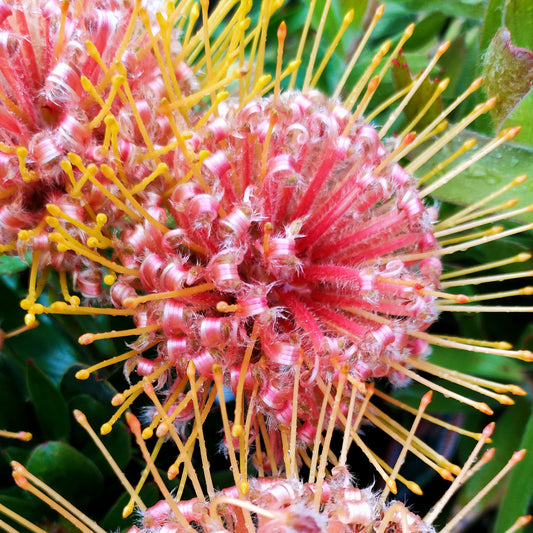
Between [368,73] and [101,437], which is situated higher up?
[368,73]

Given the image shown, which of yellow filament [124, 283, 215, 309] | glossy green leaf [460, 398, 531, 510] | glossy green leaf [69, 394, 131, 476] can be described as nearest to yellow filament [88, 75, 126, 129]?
yellow filament [124, 283, 215, 309]

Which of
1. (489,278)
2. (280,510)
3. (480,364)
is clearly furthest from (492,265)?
(280,510)

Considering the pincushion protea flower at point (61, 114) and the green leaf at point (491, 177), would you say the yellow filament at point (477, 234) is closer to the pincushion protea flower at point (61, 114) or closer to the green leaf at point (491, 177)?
the green leaf at point (491, 177)

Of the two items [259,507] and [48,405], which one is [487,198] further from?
[48,405]

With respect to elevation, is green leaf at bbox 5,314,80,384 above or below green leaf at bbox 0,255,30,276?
below

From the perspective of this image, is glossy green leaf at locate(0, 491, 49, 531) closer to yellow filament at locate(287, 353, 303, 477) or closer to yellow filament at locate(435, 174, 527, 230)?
yellow filament at locate(287, 353, 303, 477)
